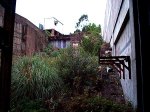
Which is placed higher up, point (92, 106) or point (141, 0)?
point (141, 0)

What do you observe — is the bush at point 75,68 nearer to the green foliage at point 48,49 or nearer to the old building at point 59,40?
the green foliage at point 48,49

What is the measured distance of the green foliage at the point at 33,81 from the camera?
647cm

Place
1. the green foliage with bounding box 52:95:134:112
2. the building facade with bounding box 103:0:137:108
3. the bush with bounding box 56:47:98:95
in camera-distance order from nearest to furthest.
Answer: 1. the building facade with bounding box 103:0:137:108
2. the green foliage with bounding box 52:95:134:112
3. the bush with bounding box 56:47:98:95

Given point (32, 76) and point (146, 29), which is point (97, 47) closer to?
point (32, 76)

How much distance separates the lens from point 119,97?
6.47 m

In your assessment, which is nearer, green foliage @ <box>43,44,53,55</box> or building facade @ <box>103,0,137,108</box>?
building facade @ <box>103,0,137,108</box>

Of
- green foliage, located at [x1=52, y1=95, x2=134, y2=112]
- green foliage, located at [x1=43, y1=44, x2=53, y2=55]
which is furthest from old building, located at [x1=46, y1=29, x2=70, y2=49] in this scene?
green foliage, located at [x1=52, y1=95, x2=134, y2=112]

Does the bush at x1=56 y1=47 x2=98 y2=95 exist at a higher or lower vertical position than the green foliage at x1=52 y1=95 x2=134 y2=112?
higher

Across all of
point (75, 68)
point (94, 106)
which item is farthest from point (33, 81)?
point (94, 106)

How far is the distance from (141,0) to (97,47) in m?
10.3

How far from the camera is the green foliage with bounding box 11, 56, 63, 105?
21.2ft

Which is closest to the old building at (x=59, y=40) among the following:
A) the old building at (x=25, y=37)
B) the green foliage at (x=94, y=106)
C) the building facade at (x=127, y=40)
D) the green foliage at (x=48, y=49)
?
the green foliage at (x=48, y=49)

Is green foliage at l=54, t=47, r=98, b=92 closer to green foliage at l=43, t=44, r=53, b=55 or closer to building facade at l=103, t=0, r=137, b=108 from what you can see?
building facade at l=103, t=0, r=137, b=108

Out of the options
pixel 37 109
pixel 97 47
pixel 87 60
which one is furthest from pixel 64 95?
pixel 97 47
